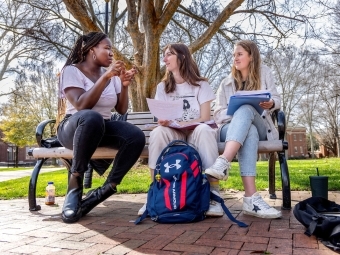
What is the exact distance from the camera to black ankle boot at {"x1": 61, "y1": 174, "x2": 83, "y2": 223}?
93.4 inches

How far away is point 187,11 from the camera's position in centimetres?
1006

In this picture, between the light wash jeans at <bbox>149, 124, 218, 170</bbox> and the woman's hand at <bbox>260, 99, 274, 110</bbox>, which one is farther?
the woman's hand at <bbox>260, 99, 274, 110</bbox>

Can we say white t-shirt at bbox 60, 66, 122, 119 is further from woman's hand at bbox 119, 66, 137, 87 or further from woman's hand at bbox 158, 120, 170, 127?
woman's hand at bbox 158, 120, 170, 127

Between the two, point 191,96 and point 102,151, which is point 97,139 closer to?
point 102,151

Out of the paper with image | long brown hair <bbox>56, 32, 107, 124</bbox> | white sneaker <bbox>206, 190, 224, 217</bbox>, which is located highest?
long brown hair <bbox>56, 32, 107, 124</bbox>

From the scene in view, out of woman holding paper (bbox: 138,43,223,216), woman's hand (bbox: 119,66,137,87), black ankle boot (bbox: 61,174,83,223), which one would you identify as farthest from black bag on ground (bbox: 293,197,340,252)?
woman's hand (bbox: 119,66,137,87)

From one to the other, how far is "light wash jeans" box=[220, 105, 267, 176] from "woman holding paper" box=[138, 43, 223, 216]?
0.57 feet

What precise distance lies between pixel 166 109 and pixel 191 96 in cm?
47

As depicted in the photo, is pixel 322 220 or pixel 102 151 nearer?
pixel 322 220

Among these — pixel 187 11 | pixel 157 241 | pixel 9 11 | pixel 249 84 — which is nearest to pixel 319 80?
pixel 187 11

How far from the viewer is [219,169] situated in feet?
7.32

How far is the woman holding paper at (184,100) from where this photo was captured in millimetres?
2523

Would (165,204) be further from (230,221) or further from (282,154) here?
(282,154)

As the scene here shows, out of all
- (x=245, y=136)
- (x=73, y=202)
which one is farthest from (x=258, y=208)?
(x=73, y=202)
